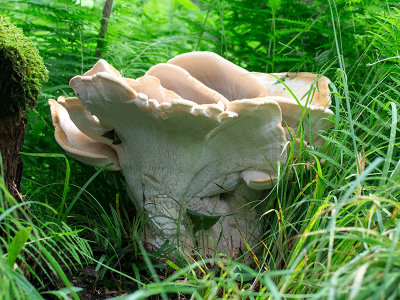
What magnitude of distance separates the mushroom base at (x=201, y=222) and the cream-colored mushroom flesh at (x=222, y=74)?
0.51 meters

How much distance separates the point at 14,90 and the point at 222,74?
1061mm

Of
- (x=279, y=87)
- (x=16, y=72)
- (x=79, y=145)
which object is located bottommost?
(x=79, y=145)

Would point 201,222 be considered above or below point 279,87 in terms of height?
below

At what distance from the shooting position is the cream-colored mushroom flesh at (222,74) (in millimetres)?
2266

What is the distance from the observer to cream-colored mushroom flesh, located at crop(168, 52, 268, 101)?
2266mm

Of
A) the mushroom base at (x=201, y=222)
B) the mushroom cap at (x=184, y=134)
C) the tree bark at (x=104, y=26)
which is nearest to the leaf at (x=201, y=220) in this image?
the mushroom base at (x=201, y=222)

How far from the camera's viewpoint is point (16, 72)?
5.79 ft

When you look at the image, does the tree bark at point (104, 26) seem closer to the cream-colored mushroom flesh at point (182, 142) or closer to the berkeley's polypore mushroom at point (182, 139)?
the berkeley's polypore mushroom at point (182, 139)

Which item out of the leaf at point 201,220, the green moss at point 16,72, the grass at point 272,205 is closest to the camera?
the grass at point 272,205

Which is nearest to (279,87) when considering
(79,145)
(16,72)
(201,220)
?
(201,220)

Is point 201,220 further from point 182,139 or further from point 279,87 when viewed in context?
point 279,87

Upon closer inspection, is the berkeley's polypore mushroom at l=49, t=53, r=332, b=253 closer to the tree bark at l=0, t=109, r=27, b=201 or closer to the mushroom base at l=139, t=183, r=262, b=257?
the mushroom base at l=139, t=183, r=262, b=257

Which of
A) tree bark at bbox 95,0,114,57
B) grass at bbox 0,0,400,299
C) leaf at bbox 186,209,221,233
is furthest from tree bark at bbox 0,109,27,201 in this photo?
tree bark at bbox 95,0,114,57

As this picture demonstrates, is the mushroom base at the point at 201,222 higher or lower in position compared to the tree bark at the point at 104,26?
lower
